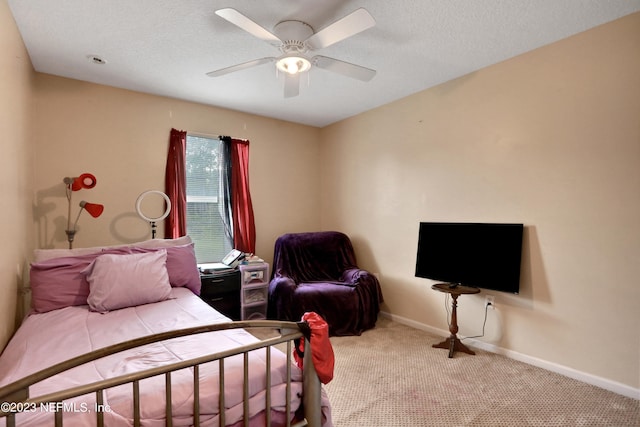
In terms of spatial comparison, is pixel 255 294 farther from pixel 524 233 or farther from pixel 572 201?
pixel 572 201

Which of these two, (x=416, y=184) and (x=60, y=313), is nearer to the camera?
(x=60, y=313)

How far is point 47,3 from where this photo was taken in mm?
1949

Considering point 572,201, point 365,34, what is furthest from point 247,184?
point 572,201

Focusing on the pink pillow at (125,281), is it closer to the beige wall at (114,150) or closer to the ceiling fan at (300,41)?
the beige wall at (114,150)

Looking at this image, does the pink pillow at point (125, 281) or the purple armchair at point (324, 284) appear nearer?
the pink pillow at point (125, 281)

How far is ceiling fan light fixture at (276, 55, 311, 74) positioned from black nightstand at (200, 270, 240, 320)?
84.9 inches

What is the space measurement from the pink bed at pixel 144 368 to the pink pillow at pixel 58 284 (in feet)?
0.56

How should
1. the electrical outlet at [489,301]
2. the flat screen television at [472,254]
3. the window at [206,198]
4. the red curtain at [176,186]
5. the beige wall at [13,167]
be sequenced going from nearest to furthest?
the beige wall at [13,167] → the flat screen television at [472,254] → the electrical outlet at [489,301] → the red curtain at [176,186] → the window at [206,198]

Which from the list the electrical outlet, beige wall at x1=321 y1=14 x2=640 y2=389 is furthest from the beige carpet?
the electrical outlet

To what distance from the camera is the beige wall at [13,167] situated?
1.85m

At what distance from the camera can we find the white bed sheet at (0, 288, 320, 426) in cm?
110

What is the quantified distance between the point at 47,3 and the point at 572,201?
12.1ft

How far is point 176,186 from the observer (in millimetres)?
3459

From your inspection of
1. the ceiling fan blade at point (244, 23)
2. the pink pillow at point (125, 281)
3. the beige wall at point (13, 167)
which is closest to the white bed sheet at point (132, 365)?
the pink pillow at point (125, 281)
